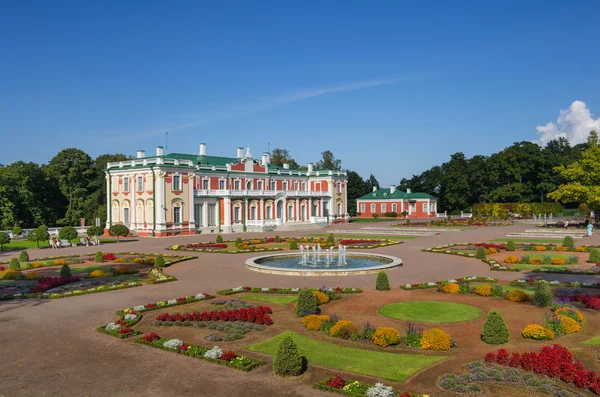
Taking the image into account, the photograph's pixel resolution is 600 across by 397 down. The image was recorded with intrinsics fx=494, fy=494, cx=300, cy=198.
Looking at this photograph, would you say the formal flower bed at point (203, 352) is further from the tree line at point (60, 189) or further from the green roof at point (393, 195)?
the green roof at point (393, 195)

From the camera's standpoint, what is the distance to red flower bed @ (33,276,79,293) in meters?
20.5

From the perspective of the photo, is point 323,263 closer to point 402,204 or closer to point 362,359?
point 362,359

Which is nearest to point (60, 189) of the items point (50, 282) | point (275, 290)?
point (50, 282)

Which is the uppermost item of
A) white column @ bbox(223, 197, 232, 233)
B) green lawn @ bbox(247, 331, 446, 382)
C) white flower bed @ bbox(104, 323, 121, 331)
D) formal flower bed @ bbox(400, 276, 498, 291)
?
white column @ bbox(223, 197, 232, 233)

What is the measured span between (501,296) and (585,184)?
1618 inches

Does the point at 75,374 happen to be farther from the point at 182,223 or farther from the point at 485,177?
the point at 485,177

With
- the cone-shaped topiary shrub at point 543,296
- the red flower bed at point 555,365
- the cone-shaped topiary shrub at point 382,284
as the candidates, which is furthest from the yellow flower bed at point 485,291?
the red flower bed at point 555,365

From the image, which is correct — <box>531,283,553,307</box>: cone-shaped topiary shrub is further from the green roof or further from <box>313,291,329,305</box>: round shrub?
the green roof

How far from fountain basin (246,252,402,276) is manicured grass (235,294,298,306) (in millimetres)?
5050

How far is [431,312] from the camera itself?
16.1 m

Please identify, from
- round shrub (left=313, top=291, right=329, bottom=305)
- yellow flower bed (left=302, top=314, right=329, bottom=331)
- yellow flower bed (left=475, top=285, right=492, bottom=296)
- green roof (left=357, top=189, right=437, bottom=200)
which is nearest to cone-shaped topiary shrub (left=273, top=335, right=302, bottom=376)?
yellow flower bed (left=302, top=314, right=329, bottom=331)

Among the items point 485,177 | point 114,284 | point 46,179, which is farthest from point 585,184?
point 46,179

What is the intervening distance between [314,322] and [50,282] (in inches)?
533

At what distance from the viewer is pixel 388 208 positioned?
300 feet
